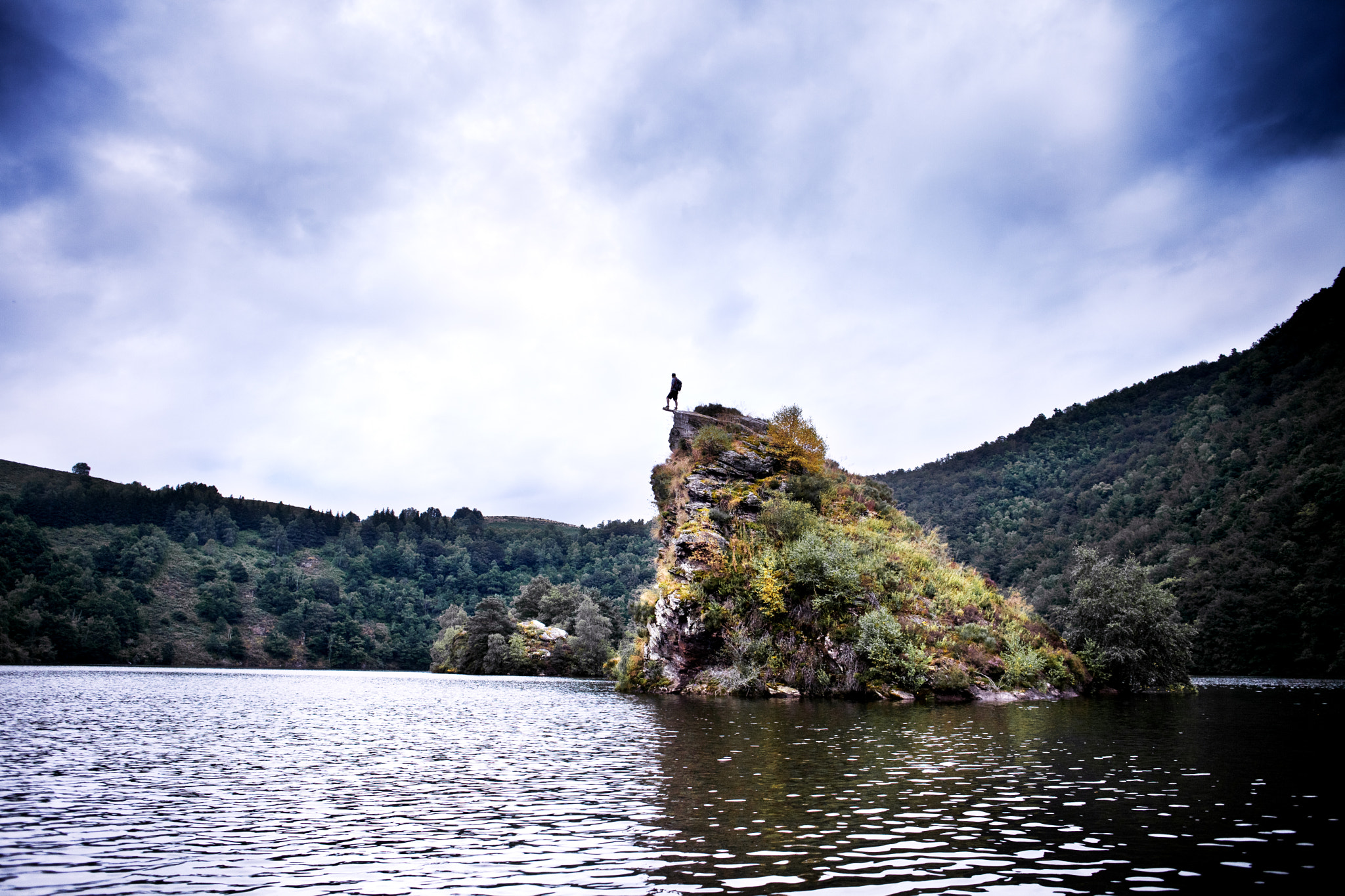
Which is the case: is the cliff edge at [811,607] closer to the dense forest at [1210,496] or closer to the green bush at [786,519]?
the green bush at [786,519]

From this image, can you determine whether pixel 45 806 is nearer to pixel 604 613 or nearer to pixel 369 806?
pixel 369 806

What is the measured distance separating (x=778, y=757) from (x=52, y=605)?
129 metres

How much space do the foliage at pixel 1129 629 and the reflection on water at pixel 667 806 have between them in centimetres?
1896

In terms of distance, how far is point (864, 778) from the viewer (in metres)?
13.5

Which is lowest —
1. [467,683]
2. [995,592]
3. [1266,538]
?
[467,683]

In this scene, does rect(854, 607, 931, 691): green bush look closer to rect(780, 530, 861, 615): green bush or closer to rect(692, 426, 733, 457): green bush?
rect(780, 530, 861, 615): green bush

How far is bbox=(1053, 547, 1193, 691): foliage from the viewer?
42.5m

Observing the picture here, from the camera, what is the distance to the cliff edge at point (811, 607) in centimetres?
3819

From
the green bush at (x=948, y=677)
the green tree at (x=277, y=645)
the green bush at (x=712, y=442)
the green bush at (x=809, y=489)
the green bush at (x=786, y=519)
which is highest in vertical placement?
the green bush at (x=712, y=442)

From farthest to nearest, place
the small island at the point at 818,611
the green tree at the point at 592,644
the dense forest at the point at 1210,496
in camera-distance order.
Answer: the green tree at the point at 592,644, the dense forest at the point at 1210,496, the small island at the point at 818,611

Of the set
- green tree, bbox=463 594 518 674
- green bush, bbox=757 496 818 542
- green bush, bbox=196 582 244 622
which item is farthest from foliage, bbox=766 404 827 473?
green bush, bbox=196 582 244 622

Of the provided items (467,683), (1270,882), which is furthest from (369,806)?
(467,683)

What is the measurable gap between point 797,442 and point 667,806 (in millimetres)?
47274

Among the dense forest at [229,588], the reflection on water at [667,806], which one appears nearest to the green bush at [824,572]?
the reflection on water at [667,806]
